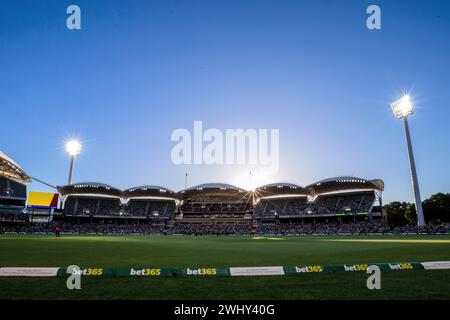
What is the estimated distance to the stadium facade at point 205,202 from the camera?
82.1 meters

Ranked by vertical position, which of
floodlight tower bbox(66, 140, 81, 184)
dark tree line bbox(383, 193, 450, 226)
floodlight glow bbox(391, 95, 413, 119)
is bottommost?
dark tree line bbox(383, 193, 450, 226)

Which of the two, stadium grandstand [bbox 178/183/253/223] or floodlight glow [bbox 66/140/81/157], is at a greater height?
floodlight glow [bbox 66/140/81/157]

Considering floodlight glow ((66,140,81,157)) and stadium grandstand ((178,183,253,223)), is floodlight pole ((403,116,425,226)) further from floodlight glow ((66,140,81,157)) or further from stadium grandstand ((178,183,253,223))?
floodlight glow ((66,140,81,157))

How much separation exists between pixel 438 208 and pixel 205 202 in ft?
257

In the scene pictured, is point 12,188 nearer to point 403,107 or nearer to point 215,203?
point 215,203

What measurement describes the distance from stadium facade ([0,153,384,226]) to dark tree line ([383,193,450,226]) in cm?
2027

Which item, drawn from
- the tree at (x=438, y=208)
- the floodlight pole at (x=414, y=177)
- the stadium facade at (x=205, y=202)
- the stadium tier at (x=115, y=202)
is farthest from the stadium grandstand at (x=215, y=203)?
the tree at (x=438, y=208)

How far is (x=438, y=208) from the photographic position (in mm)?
98312

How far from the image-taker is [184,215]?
103812 millimetres

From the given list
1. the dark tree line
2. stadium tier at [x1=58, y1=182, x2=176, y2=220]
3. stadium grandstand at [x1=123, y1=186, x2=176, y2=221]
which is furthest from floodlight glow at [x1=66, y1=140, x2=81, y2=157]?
the dark tree line

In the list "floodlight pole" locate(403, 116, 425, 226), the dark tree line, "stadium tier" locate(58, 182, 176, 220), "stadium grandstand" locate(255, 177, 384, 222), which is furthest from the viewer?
the dark tree line

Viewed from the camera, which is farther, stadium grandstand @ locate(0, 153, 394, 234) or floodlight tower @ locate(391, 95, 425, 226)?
stadium grandstand @ locate(0, 153, 394, 234)

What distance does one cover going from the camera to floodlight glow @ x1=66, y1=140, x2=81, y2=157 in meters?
86.3
